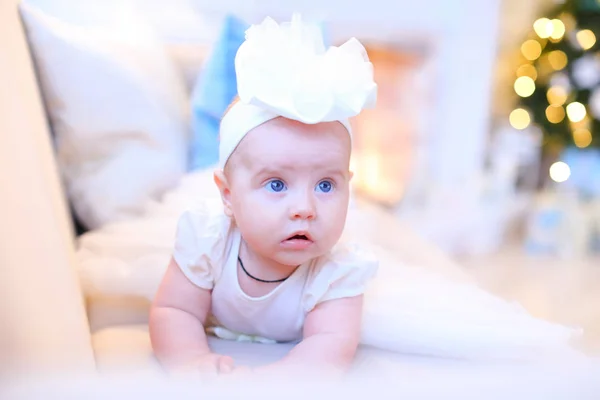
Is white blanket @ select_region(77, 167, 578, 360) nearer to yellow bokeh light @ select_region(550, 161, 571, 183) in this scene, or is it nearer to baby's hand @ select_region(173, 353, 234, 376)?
baby's hand @ select_region(173, 353, 234, 376)

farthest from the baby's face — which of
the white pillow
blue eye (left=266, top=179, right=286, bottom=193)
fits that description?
the white pillow

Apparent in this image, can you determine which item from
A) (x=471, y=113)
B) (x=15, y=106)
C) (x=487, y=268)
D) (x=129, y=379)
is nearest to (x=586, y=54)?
(x=471, y=113)

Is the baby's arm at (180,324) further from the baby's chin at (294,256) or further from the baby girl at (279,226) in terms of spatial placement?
the baby's chin at (294,256)

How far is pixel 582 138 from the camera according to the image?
2.21 m

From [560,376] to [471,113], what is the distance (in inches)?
73.4

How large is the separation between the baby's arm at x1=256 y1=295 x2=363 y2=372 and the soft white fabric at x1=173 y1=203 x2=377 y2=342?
1cm

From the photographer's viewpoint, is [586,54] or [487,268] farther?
[586,54]

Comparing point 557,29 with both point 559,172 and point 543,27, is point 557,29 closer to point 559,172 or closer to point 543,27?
point 543,27

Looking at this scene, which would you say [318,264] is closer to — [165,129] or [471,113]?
[165,129]

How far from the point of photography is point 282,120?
0.66 m

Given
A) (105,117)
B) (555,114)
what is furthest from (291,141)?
(555,114)

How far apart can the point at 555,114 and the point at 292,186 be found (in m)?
1.88

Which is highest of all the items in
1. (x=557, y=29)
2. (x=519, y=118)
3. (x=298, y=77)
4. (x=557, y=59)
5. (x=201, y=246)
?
(x=557, y=29)

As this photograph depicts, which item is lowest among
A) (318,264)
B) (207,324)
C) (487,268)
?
(487,268)
